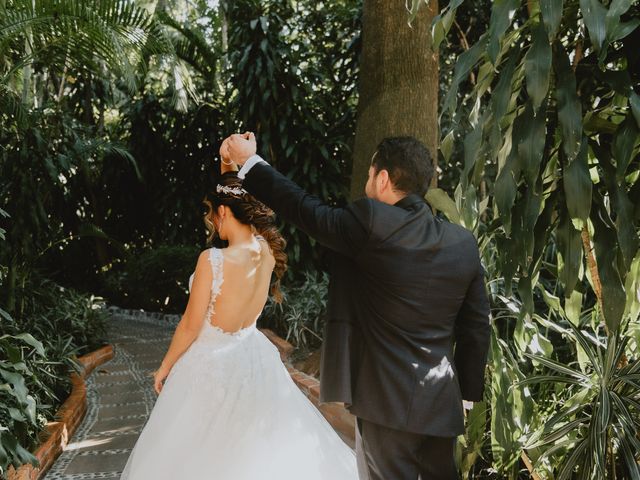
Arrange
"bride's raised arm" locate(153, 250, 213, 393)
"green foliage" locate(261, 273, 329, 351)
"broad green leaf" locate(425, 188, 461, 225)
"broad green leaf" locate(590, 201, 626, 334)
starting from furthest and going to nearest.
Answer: "green foliage" locate(261, 273, 329, 351)
"broad green leaf" locate(425, 188, 461, 225)
"bride's raised arm" locate(153, 250, 213, 393)
"broad green leaf" locate(590, 201, 626, 334)

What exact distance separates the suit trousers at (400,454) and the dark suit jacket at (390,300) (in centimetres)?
7

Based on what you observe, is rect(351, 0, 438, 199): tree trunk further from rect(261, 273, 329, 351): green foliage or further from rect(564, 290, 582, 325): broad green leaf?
rect(261, 273, 329, 351): green foliage

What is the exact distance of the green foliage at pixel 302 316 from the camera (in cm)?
671

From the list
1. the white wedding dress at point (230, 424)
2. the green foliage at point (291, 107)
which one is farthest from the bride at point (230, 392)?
the green foliage at point (291, 107)

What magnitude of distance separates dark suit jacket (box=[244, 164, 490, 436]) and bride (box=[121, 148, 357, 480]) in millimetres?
664

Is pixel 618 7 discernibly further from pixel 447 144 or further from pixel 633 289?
pixel 633 289

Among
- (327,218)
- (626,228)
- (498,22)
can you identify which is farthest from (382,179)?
(626,228)

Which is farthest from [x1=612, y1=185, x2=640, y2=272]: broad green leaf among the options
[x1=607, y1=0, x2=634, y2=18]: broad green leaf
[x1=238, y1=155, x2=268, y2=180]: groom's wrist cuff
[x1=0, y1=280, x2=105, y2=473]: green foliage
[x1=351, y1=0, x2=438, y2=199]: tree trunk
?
[x1=0, y1=280, x2=105, y2=473]: green foliage

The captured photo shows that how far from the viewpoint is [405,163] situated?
83.8 inches

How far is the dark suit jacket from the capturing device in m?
2.08

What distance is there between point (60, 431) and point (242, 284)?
8.33 ft

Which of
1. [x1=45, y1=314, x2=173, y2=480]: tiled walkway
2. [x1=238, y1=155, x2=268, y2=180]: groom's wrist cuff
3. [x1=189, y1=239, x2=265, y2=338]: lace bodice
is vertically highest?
[x1=238, y1=155, x2=268, y2=180]: groom's wrist cuff

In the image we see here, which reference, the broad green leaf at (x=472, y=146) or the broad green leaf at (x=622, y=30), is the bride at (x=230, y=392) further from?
the broad green leaf at (x=622, y=30)

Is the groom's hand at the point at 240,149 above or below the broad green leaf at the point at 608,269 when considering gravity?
above
